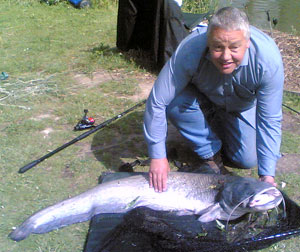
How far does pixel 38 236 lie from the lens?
8.57ft

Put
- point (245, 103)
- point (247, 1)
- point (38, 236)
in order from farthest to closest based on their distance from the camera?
point (247, 1) → point (245, 103) → point (38, 236)

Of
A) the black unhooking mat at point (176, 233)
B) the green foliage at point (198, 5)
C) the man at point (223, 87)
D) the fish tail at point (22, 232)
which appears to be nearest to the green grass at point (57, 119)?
the fish tail at point (22, 232)

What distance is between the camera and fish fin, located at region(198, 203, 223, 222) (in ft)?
8.65

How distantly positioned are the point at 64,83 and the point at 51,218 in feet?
9.56

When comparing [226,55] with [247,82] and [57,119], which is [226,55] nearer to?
[247,82]

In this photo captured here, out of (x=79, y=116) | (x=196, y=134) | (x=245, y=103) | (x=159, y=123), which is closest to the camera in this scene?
(x=159, y=123)

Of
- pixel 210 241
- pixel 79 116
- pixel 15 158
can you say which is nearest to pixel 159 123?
pixel 210 241

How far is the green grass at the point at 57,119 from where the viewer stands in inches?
118

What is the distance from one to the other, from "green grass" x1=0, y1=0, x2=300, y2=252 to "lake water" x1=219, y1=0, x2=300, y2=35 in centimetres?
348

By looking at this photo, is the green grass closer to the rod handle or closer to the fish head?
the rod handle

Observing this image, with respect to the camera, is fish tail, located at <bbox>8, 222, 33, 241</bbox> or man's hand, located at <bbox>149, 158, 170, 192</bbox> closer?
fish tail, located at <bbox>8, 222, 33, 241</bbox>

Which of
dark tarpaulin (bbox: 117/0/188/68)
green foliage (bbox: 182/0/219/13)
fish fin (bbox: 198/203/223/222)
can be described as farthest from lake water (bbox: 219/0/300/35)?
fish fin (bbox: 198/203/223/222)

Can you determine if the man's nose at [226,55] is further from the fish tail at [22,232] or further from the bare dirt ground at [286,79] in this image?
the fish tail at [22,232]

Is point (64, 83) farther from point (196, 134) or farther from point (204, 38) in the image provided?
point (204, 38)
